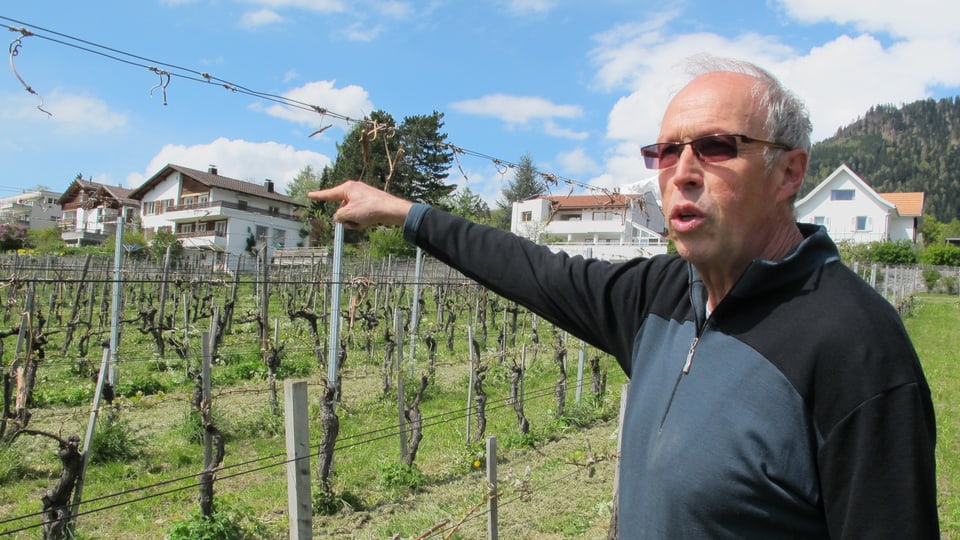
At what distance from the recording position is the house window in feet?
134

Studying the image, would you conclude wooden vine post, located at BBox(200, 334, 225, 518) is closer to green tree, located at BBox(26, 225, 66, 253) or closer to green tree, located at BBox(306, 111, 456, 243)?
green tree, located at BBox(306, 111, 456, 243)

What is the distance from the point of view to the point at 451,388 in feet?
35.8

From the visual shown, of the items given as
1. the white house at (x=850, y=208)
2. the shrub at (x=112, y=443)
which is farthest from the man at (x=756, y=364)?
the white house at (x=850, y=208)

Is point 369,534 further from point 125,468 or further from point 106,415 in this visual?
point 106,415

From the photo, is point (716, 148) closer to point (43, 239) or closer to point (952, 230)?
point (43, 239)

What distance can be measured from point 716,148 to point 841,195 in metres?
45.9

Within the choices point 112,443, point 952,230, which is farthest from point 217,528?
point 952,230

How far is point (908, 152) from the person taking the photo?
158 m

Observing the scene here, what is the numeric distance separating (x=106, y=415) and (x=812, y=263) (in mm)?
8371

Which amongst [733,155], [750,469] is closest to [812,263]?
[733,155]

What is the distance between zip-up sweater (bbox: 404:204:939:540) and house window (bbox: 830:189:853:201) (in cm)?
4557

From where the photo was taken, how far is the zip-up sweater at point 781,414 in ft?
3.22

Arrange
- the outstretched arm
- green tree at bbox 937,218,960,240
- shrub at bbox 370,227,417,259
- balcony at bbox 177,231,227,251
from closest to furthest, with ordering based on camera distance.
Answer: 1. the outstretched arm
2. shrub at bbox 370,227,417,259
3. balcony at bbox 177,231,227,251
4. green tree at bbox 937,218,960,240

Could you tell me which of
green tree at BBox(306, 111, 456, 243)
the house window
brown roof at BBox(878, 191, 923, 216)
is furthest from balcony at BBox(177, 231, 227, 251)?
brown roof at BBox(878, 191, 923, 216)
